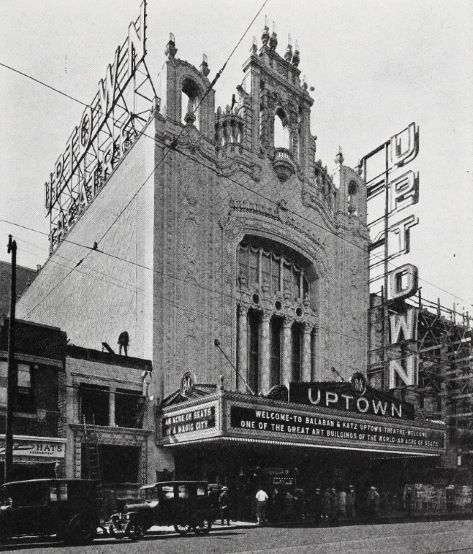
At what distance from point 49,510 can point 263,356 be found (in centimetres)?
1444

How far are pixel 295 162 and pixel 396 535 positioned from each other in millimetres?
18995

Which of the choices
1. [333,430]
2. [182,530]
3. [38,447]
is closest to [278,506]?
[333,430]

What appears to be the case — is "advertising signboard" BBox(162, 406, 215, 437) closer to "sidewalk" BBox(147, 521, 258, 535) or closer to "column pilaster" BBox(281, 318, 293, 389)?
"sidewalk" BBox(147, 521, 258, 535)

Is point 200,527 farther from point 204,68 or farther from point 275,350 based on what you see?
point 204,68

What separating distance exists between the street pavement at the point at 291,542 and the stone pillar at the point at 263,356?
8172 millimetres

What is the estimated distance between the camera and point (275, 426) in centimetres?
2312

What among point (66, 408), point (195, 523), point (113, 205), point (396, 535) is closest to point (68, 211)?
point (113, 205)

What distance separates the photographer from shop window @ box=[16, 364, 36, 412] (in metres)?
20.9

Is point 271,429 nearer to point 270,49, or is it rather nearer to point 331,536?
point 331,536

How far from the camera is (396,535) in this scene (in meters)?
17.8

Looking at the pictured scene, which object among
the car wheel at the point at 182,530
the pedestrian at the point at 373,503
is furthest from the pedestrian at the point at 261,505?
the pedestrian at the point at 373,503

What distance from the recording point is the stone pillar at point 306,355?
29.8 metres

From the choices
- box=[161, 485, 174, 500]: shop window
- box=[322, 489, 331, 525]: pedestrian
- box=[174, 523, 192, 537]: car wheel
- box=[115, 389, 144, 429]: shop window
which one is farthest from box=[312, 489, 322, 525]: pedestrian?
→ box=[161, 485, 174, 500]: shop window

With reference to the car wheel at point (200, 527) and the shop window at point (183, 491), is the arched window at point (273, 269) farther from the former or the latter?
the car wheel at point (200, 527)
